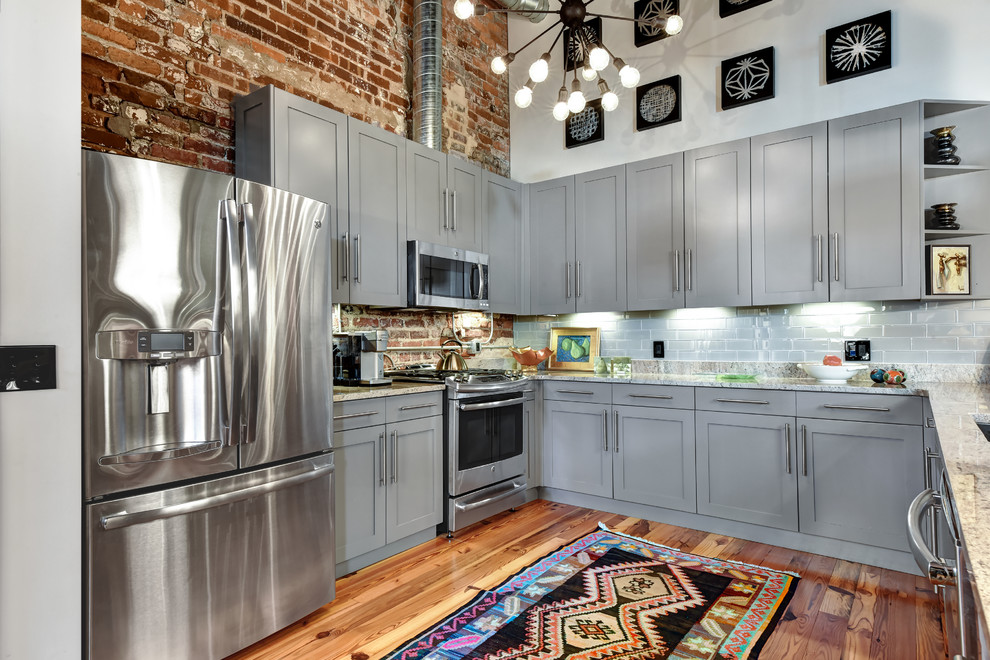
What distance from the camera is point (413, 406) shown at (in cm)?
311

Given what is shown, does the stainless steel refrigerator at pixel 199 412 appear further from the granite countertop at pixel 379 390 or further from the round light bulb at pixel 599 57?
the round light bulb at pixel 599 57

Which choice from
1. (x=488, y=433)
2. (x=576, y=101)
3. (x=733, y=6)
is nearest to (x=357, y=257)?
(x=488, y=433)

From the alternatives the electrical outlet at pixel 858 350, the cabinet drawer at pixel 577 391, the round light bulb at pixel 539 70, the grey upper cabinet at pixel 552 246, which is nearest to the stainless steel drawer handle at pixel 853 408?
the electrical outlet at pixel 858 350

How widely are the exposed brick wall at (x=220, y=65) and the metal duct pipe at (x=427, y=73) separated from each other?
11 cm

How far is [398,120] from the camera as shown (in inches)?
154

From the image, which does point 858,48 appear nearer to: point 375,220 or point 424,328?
point 375,220

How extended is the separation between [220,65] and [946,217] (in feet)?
13.0

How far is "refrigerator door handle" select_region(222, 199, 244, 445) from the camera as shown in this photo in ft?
6.55

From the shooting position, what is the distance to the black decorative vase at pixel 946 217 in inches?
120

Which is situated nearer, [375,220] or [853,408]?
[853,408]

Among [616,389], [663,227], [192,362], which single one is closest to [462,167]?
[663,227]

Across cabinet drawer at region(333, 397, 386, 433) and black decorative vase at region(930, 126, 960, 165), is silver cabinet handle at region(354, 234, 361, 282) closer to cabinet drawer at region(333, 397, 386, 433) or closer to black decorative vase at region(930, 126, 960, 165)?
cabinet drawer at region(333, 397, 386, 433)

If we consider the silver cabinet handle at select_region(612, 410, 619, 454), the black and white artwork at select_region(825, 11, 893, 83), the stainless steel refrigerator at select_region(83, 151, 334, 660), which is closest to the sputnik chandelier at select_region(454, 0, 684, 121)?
the black and white artwork at select_region(825, 11, 893, 83)

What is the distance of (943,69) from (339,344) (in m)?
3.83
